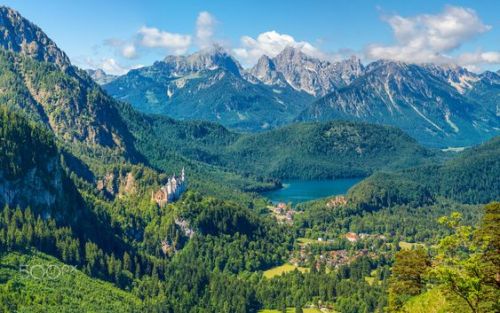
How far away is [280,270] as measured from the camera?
611ft

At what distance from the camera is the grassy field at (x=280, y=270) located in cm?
18154

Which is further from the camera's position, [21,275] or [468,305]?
[21,275]

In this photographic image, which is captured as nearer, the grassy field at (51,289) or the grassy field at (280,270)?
the grassy field at (51,289)

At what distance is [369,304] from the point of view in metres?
136

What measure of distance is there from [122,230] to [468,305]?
166 m

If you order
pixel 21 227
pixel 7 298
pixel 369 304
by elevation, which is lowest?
pixel 369 304

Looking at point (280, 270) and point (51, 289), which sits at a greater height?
point (51, 289)

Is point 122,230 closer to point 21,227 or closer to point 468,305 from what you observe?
point 21,227

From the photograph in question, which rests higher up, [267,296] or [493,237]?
[493,237]

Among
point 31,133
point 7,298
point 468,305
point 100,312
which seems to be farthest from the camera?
point 31,133

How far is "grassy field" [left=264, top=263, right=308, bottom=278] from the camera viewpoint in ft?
596

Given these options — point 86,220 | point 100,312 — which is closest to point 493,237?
point 100,312

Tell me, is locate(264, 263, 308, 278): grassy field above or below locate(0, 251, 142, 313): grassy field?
below

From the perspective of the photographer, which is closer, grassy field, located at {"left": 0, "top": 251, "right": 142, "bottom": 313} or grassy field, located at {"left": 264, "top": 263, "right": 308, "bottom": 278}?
grassy field, located at {"left": 0, "top": 251, "right": 142, "bottom": 313}
